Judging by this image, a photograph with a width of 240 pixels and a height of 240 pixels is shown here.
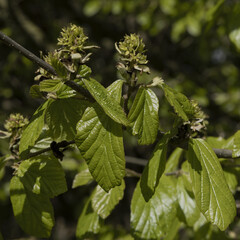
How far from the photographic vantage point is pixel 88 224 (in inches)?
51.6

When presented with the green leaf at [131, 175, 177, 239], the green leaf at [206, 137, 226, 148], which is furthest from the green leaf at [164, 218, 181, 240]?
the green leaf at [206, 137, 226, 148]

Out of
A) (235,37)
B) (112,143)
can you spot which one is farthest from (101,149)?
(235,37)

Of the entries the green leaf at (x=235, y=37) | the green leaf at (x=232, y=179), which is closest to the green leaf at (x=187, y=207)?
the green leaf at (x=232, y=179)

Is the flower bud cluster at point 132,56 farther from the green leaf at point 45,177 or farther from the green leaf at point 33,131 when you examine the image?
the green leaf at point 45,177

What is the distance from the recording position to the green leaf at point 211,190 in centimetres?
89

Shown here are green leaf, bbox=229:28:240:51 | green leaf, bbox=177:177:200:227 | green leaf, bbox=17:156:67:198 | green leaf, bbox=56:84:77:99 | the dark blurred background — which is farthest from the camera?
the dark blurred background

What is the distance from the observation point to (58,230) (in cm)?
464

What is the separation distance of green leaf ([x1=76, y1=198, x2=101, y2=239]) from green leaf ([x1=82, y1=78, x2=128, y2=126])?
647mm

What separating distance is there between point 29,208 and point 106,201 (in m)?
0.31

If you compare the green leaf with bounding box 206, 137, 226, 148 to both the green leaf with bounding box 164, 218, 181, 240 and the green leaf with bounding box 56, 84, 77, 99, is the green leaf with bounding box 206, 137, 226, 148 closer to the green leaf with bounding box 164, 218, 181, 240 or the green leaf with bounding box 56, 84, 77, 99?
the green leaf with bounding box 164, 218, 181, 240

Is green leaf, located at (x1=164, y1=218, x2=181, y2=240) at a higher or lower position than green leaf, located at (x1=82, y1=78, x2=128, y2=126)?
lower

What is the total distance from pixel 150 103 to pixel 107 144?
0.16 metres

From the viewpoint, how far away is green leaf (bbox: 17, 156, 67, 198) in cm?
105

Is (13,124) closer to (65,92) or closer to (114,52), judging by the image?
(65,92)
